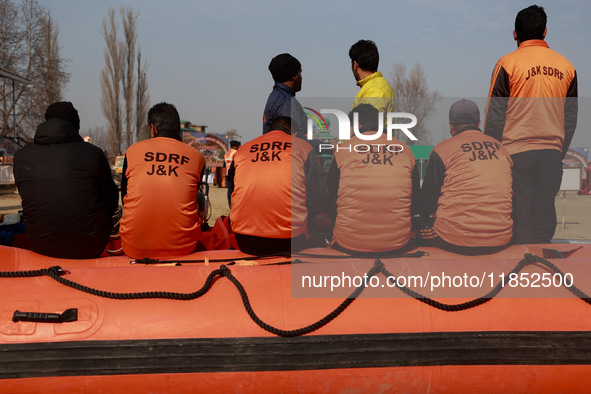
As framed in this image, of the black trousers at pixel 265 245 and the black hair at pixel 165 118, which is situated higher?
the black hair at pixel 165 118

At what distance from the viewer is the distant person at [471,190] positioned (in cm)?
307

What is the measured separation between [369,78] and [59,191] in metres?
2.79

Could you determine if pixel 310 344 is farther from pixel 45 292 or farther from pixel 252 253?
pixel 45 292

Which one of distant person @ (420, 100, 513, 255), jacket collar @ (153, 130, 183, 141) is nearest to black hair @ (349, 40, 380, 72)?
distant person @ (420, 100, 513, 255)

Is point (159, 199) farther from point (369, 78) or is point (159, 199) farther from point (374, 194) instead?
point (369, 78)

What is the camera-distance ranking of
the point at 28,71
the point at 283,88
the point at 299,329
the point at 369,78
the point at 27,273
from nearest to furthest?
the point at 299,329 → the point at 27,273 → the point at 283,88 → the point at 369,78 → the point at 28,71

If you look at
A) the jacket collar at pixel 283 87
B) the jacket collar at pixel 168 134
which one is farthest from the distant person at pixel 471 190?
the jacket collar at pixel 168 134

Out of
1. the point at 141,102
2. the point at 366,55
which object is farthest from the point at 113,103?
the point at 366,55

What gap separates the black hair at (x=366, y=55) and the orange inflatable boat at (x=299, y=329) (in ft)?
8.04

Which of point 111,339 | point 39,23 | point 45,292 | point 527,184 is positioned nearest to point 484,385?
point 527,184

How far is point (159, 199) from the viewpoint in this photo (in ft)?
10.6

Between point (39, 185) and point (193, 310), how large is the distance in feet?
4.53

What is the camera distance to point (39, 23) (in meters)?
31.8

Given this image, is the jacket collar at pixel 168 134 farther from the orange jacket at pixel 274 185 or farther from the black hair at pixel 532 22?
the black hair at pixel 532 22
